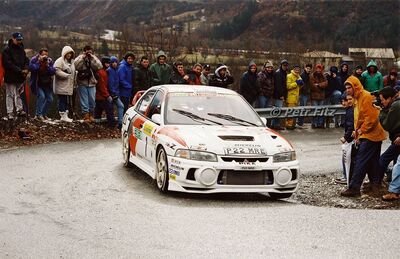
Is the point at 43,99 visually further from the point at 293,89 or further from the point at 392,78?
the point at 392,78

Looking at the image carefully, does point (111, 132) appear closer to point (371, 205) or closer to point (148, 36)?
point (371, 205)

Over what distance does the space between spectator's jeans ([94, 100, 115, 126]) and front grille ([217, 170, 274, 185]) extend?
8831mm

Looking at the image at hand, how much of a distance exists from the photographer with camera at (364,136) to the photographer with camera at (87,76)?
8731 millimetres

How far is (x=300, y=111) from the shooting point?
67.6ft

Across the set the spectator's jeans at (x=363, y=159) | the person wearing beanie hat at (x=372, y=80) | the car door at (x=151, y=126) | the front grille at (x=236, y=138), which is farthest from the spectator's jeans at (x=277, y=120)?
the front grille at (x=236, y=138)

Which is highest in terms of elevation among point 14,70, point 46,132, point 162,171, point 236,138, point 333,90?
point 14,70

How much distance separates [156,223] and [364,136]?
4.21 m

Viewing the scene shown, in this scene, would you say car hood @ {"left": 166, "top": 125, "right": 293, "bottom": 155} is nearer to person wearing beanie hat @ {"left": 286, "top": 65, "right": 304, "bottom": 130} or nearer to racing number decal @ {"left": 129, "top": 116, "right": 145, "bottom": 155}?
racing number decal @ {"left": 129, "top": 116, "right": 145, "bottom": 155}

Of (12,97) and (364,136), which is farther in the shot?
(12,97)

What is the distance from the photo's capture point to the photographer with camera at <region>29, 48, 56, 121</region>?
1694 cm

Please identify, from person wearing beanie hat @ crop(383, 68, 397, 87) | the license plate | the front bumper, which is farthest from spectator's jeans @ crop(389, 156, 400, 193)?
person wearing beanie hat @ crop(383, 68, 397, 87)

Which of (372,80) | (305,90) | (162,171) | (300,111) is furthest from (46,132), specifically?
(372,80)

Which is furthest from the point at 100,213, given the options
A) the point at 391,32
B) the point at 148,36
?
the point at 391,32

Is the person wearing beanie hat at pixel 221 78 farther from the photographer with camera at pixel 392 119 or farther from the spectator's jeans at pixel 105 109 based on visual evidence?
the photographer with camera at pixel 392 119
